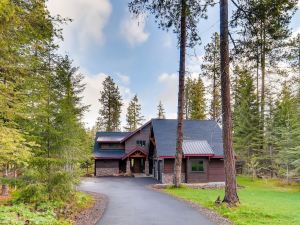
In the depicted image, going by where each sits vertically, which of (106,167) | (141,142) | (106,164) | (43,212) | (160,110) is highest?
(160,110)

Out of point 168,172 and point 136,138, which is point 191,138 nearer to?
point 168,172

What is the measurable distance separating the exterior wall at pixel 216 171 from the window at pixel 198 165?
0.94 m

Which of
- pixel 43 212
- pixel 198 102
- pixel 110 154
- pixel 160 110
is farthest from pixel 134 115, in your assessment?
pixel 43 212

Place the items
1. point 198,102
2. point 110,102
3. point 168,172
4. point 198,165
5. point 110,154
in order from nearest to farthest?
point 168,172 < point 198,165 < point 110,154 < point 198,102 < point 110,102

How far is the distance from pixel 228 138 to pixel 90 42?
11744 millimetres

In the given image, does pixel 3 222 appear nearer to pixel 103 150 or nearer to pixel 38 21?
pixel 38 21

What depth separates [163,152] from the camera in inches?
1047

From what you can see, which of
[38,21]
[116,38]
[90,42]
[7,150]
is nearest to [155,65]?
[116,38]

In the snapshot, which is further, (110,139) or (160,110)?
(160,110)

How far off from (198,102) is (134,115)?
17684mm

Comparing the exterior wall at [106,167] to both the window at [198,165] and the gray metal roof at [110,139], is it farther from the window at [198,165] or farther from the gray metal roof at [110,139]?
the window at [198,165]

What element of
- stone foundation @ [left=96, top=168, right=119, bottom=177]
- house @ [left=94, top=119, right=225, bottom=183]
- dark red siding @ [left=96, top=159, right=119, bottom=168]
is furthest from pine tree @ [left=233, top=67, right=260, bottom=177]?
stone foundation @ [left=96, top=168, right=119, bottom=177]

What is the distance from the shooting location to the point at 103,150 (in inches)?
1475

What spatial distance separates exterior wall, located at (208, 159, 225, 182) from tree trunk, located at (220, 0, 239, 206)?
15.7 meters
